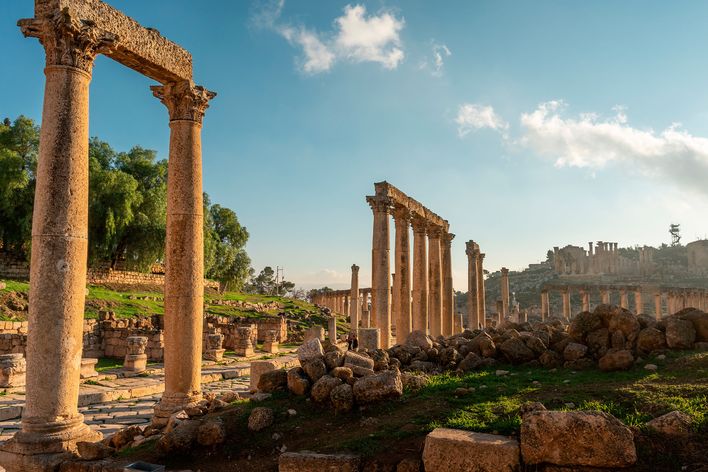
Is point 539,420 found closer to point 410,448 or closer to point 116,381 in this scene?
point 410,448

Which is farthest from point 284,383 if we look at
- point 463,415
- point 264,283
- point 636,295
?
point 264,283

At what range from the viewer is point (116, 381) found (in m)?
18.8

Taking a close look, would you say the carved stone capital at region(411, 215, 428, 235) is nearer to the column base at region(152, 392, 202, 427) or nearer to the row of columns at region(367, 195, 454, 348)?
the row of columns at region(367, 195, 454, 348)

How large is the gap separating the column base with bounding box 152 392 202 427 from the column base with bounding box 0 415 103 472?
6.37 ft

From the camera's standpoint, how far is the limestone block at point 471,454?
5.92 m

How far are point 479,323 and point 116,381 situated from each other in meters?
24.8

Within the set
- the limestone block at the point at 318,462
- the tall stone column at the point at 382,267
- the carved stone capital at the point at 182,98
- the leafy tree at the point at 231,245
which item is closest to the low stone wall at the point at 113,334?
the tall stone column at the point at 382,267

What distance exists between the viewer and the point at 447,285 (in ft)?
101

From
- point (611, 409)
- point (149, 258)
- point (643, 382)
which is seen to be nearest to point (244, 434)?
point (611, 409)

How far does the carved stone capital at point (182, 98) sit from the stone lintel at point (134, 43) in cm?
16

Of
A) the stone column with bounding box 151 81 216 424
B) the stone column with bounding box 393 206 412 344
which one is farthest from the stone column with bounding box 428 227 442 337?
the stone column with bounding box 151 81 216 424

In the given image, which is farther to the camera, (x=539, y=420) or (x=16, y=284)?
(x=16, y=284)

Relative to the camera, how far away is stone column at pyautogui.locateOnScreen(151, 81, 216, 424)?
1104 cm

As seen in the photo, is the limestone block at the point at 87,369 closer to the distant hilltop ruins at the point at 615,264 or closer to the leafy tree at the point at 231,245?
the leafy tree at the point at 231,245
